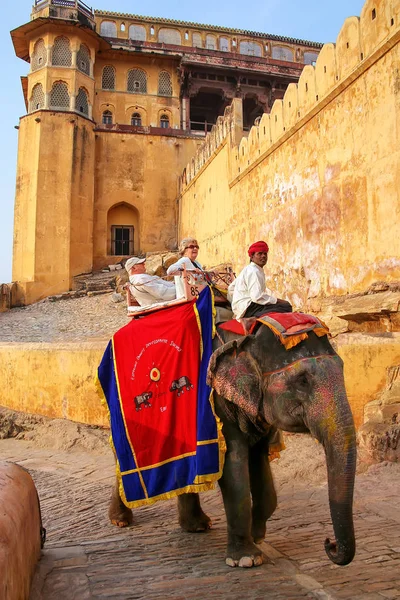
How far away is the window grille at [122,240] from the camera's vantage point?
926 inches

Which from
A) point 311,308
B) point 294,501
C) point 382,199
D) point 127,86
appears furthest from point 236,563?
point 127,86

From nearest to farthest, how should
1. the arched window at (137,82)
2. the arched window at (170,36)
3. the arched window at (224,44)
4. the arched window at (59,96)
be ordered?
the arched window at (59,96), the arched window at (137,82), the arched window at (170,36), the arched window at (224,44)

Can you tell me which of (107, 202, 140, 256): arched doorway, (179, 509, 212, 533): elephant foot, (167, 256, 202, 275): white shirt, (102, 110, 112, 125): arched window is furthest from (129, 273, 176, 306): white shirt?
(102, 110, 112, 125): arched window

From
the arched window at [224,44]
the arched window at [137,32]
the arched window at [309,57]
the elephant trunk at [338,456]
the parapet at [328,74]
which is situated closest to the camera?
the elephant trunk at [338,456]

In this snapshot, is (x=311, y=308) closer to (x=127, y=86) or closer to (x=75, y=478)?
(x=75, y=478)

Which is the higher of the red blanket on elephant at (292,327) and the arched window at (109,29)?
the arched window at (109,29)

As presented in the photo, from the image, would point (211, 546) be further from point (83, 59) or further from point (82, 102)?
point (83, 59)

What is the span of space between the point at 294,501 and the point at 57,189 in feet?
63.1

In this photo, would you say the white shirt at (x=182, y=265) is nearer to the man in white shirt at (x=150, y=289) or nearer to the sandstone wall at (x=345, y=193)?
the man in white shirt at (x=150, y=289)

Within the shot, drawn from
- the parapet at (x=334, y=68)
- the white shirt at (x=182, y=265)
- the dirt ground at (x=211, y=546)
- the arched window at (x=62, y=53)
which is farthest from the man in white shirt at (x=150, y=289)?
the arched window at (x=62, y=53)

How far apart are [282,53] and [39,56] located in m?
14.0

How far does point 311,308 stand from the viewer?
992cm

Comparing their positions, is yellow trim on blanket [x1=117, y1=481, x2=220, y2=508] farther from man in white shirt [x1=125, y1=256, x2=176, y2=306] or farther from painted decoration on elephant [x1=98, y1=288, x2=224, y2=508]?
man in white shirt [x1=125, y1=256, x2=176, y2=306]

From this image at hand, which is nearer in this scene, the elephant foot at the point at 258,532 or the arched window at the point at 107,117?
the elephant foot at the point at 258,532
